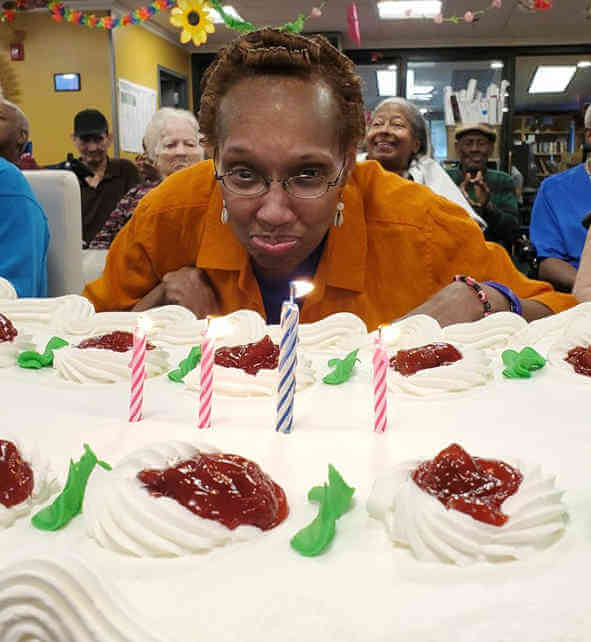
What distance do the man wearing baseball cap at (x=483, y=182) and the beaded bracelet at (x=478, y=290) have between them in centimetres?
337

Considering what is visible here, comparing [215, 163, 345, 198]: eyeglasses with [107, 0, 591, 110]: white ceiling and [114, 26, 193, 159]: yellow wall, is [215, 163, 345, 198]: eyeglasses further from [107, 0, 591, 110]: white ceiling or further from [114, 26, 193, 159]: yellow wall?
[114, 26, 193, 159]: yellow wall

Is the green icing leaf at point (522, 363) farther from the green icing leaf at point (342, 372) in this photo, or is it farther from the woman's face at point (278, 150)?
the woman's face at point (278, 150)

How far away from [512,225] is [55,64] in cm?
655

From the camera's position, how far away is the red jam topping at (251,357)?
171 cm

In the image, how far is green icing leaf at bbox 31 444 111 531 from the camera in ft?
3.33

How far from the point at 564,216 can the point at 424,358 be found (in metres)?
2.65

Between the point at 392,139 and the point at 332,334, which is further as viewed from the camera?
the point at 392,139

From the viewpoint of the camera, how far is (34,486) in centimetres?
110

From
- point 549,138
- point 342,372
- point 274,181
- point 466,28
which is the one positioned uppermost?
point 466,28

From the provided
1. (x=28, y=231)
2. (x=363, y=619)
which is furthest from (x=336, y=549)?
(x=28, y=231)

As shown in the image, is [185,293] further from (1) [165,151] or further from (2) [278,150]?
(1) [165,151]

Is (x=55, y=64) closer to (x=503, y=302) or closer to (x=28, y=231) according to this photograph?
(x=28, y=231)

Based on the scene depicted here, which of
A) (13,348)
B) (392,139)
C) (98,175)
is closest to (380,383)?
(13,348)

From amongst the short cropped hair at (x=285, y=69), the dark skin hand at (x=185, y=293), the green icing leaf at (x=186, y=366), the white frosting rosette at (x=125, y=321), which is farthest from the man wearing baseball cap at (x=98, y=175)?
the green icing leaf at (x=186, y=366)
